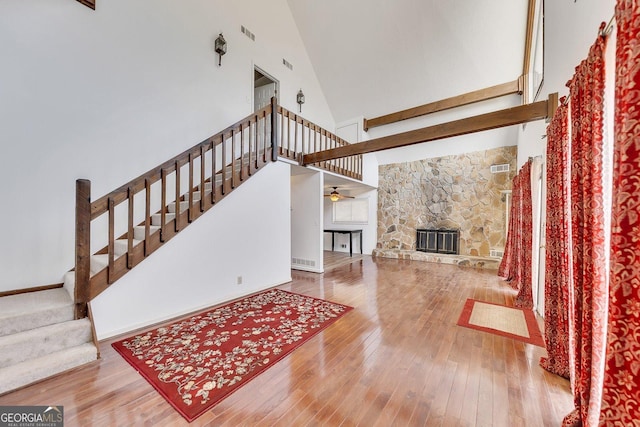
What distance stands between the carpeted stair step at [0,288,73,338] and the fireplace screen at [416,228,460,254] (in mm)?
7585

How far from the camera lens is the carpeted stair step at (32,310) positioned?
2.03 m

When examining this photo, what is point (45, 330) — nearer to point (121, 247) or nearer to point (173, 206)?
point (121, 247)

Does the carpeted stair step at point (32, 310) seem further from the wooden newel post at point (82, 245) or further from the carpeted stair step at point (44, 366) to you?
the carpeted stair step at point (44, 366)

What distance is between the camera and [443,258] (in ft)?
22.5

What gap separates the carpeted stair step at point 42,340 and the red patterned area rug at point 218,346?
375 mm

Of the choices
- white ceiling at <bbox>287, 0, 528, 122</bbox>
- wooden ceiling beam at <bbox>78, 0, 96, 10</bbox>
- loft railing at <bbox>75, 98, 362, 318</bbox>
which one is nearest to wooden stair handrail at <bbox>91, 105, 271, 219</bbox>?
loft railing at <bbox>75, 98, 362, 318</bbox>

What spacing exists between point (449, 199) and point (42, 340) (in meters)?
8.10

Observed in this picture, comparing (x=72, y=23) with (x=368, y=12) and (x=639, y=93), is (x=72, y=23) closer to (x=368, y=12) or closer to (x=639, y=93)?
(x=639, y=93)

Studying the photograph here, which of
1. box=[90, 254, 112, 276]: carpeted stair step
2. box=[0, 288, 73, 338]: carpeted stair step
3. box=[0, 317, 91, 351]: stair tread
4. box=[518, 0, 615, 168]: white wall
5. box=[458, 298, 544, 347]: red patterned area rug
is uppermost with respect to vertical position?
box=[518, 0, 615, 168]: white wall

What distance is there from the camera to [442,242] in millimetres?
7195

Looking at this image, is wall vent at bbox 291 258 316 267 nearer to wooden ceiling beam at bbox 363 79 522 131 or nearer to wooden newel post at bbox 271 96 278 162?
wooden newel post at bbox 271 96 278 162

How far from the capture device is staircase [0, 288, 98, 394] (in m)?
1.89

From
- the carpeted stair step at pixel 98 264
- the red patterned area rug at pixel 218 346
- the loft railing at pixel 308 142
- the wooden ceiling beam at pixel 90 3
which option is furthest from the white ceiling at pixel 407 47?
the carpeted stair step at pixel 98 264

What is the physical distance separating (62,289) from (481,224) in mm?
8402
